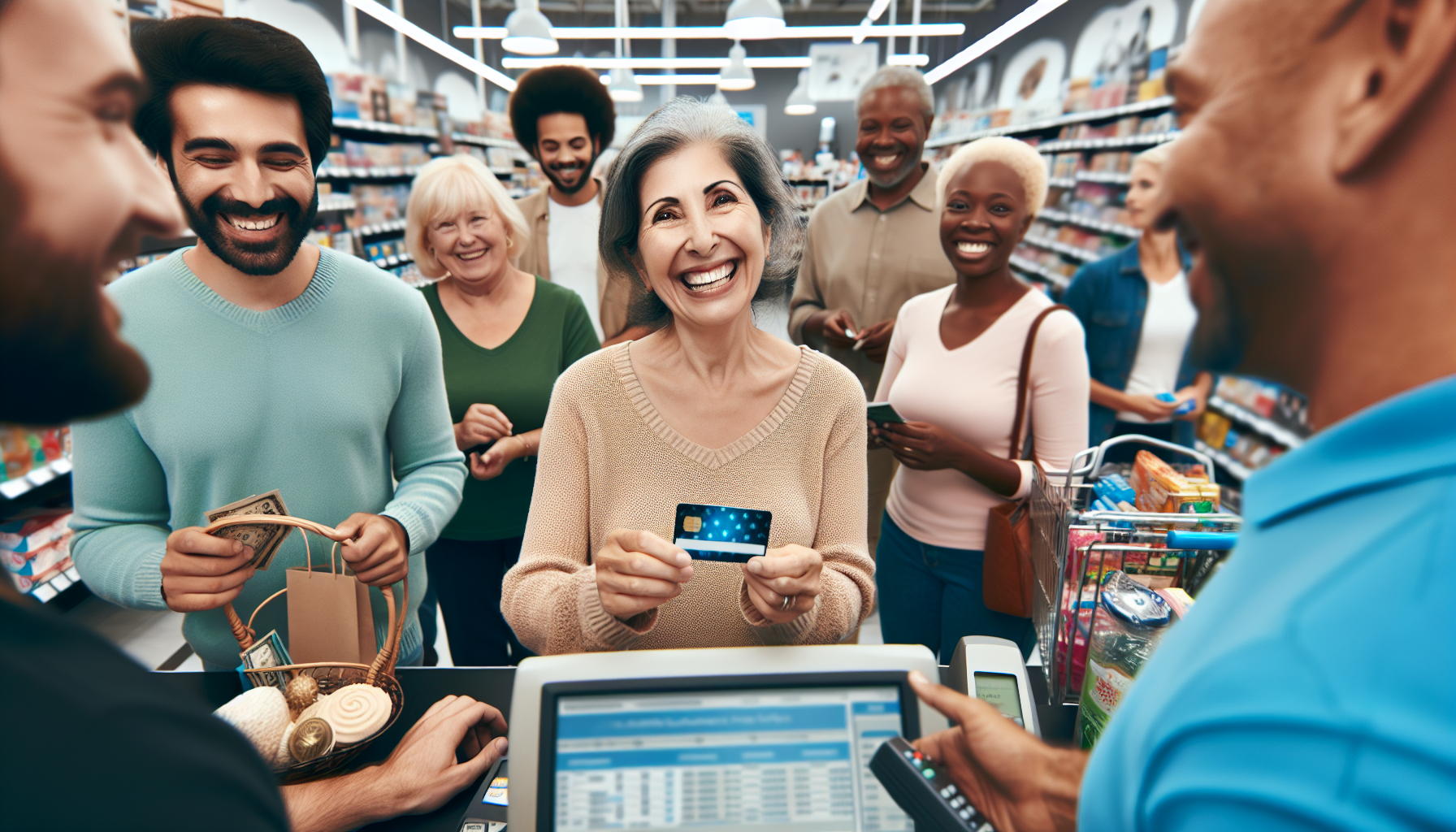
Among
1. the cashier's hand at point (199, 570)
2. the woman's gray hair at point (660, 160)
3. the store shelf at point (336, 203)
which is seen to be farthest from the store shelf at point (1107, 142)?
the store shelf at point (336, 203)

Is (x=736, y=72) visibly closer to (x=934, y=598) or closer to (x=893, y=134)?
(x=893, y=134)

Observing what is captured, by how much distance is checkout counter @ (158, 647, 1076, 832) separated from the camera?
80 cm

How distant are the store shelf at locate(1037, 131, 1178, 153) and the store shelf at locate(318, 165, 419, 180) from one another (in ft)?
17.5

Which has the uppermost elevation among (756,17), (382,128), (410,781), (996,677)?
(756,17)

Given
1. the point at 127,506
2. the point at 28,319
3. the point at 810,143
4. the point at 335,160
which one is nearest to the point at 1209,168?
the point at 28,319

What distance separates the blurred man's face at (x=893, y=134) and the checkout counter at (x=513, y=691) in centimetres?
193

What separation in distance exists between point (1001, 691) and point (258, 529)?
4.19 ft

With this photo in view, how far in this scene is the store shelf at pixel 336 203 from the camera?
5.41m

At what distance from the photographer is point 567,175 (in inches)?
117

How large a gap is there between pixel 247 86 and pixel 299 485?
0.77 m

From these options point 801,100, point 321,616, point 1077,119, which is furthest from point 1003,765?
point 801,100

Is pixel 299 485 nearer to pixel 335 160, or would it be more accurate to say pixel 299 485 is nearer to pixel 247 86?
pixel 247 86

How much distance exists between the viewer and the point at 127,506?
1.42m

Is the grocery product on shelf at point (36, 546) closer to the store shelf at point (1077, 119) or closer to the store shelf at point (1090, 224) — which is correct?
the store shelf at point (1077, 119)
